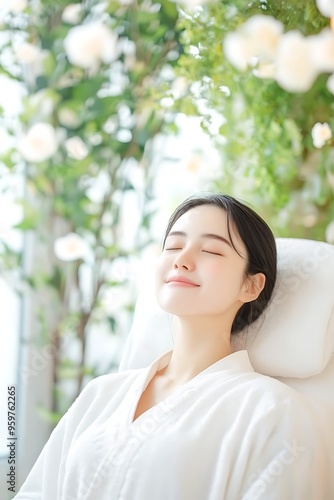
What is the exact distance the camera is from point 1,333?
1.86 metres

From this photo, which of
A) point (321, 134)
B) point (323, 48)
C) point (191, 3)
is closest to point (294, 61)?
point (323, 48)

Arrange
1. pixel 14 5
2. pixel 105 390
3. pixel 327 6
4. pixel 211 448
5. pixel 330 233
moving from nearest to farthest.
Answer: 1. pixel 211 448
2. pixel 105 390
3. pixel 327 6
4. pixel 330 233
5. pixel 14 5

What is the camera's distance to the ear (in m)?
1.22

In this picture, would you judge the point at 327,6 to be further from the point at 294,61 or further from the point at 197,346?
the point at 197,346

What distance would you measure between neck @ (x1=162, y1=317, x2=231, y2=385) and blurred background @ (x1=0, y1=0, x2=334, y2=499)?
1.88ft

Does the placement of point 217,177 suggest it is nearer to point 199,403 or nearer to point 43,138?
point 43,138

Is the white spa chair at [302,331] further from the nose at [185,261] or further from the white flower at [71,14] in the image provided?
the white flower at [71,14]

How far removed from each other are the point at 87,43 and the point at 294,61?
57 centimetres

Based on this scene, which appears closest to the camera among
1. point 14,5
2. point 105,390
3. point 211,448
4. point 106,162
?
point 211,448

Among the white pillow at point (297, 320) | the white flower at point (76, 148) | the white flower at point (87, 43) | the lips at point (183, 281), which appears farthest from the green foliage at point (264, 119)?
the lips at point (183, 281)

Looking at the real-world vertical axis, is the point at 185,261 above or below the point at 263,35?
below

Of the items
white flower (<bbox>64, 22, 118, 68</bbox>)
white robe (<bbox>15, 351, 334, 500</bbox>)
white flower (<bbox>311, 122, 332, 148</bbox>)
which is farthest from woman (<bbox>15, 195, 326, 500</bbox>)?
white flower (<bbox>64, 22, 118, 68</bbox>)

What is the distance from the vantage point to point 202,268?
1.16 meters

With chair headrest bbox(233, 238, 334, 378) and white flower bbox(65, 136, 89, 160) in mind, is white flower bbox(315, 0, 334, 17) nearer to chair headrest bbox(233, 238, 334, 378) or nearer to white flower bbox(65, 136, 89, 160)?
chair headrest bbox(233, 238, 334, 378)
